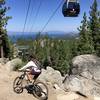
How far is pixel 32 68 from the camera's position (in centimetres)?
1588

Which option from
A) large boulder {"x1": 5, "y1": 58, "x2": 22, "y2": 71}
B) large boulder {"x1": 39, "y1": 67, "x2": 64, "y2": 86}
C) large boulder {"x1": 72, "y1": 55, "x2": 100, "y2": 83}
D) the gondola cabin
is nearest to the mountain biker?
large boulder {"x1": 72, "y1": 55, "x2": 100, "y2": 83}

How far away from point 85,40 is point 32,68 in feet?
166

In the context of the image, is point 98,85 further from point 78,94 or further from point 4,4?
point 4,4

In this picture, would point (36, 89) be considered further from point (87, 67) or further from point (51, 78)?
point (51, 78)

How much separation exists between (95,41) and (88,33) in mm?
2487

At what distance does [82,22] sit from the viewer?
70562 millimetres

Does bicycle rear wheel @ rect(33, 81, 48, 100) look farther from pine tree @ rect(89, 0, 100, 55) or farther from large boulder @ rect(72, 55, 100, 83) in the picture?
pine tree @ rect(89, 0, 100, 55)

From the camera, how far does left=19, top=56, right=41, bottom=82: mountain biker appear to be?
15672 millimetres

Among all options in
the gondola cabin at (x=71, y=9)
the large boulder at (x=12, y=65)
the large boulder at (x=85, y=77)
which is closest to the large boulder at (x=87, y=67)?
the large boulder at (x=85, y=77)

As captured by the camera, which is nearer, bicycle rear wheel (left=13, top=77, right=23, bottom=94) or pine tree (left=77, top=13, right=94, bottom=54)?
bicycle rear wheel (left=13, top=77, right=23, bottom=94)

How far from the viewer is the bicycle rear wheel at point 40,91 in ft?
52.9

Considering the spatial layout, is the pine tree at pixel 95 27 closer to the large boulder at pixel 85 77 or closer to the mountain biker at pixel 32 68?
the large boulder at pixel 85 77

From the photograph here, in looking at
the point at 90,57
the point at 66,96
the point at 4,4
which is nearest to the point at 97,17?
the point at 4,4

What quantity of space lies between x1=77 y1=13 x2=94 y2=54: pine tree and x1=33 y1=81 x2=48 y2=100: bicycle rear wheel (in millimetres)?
47184
